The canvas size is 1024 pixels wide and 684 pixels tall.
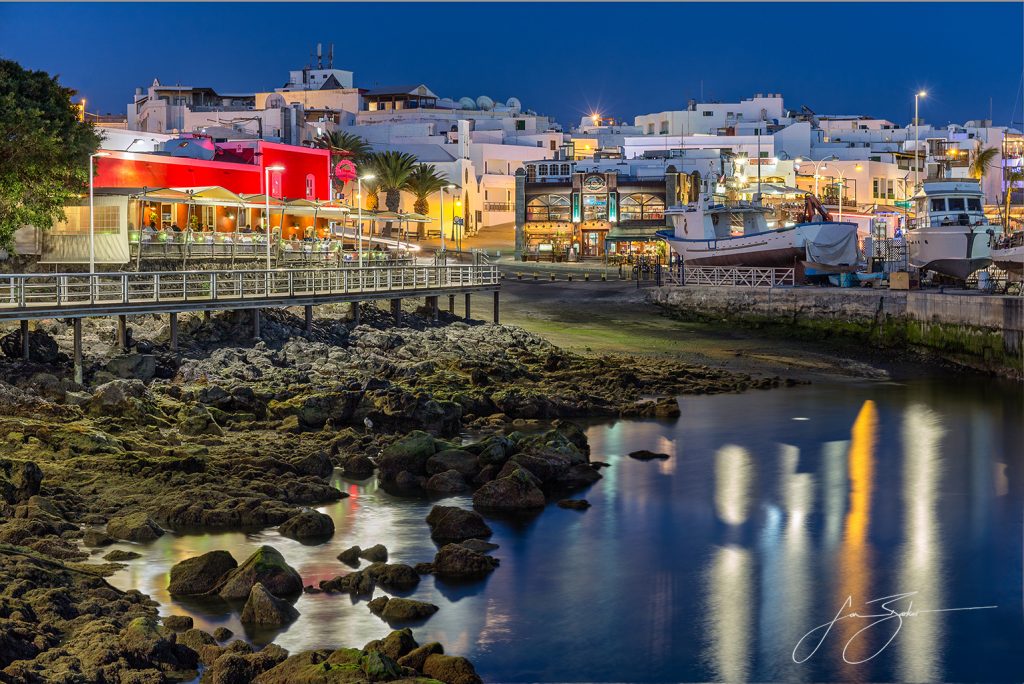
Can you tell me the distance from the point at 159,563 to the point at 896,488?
13.9 m

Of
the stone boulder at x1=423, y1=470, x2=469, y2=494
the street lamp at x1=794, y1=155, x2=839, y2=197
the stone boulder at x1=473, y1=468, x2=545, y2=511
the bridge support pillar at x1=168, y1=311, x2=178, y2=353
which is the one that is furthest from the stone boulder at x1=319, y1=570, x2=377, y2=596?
the street lamp at x1=794, y1=155, x2=839, y2=197

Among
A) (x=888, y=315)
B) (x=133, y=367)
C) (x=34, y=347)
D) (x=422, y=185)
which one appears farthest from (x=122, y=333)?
(x=422, y=185)

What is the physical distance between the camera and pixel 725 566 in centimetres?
1941

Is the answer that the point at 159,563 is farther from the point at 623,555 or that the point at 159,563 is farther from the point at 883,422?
the point at 883,422

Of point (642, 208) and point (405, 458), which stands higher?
point (642, 208)

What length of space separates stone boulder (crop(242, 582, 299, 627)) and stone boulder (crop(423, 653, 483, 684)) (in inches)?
99.3

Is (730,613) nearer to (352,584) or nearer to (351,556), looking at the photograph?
(352,584)

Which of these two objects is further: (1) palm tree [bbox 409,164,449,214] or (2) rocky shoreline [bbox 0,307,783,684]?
(1) palm tree [bbox 409,164,449,214]

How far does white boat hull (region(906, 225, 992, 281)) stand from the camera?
5250 cm

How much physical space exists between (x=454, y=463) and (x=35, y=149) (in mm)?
18491

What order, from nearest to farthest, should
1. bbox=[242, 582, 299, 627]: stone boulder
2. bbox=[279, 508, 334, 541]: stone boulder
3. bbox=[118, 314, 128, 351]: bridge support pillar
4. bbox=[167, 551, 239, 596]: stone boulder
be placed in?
bbox=[242, 582, 299, 627]: stone boulder → bbox=[167, 551, 239, 596]: stone boulder → bbox=[279, 508, 334, 541]: stone boulder → bbox=[118, 314, 128, 351]: bridge support pillar

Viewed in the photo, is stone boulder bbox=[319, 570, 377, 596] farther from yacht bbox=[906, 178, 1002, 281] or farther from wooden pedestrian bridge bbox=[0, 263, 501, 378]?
yacht bbox=[906, 178, 1002, 281]

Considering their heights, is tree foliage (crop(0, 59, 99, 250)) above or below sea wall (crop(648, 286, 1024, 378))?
above

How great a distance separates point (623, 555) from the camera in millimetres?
19875
